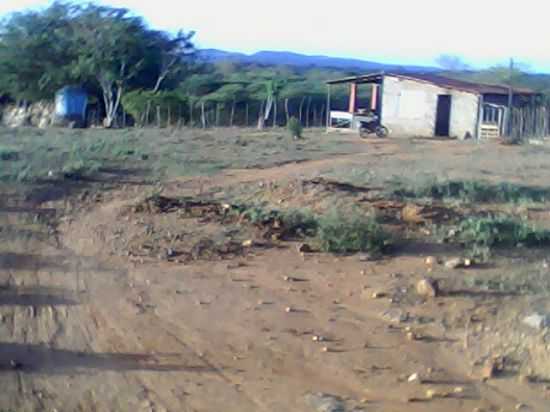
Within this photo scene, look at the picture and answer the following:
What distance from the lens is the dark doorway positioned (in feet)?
128

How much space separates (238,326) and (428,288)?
1.84 metres

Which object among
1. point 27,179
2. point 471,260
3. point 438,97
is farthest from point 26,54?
point 471,260

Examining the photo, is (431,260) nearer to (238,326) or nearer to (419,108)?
(238,326)

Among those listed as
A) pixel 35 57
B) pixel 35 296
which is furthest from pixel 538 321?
pixel 35 57

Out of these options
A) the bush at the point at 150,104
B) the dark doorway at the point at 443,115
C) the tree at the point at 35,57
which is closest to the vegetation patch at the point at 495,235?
the dark doorway at the point at 443,115

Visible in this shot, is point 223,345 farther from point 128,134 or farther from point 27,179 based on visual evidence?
point 128,134

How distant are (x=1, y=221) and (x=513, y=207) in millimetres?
6496

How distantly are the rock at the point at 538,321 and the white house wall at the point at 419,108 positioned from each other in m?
29.1

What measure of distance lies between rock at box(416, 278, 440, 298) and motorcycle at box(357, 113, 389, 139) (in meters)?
27.6

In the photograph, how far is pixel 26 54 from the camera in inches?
1961

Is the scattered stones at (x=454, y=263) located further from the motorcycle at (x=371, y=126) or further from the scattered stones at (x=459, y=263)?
the motorcycle at (x=371, y=126)

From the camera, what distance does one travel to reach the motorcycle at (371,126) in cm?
3903

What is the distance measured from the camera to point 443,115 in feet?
129

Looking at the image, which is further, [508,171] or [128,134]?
[128,134]
